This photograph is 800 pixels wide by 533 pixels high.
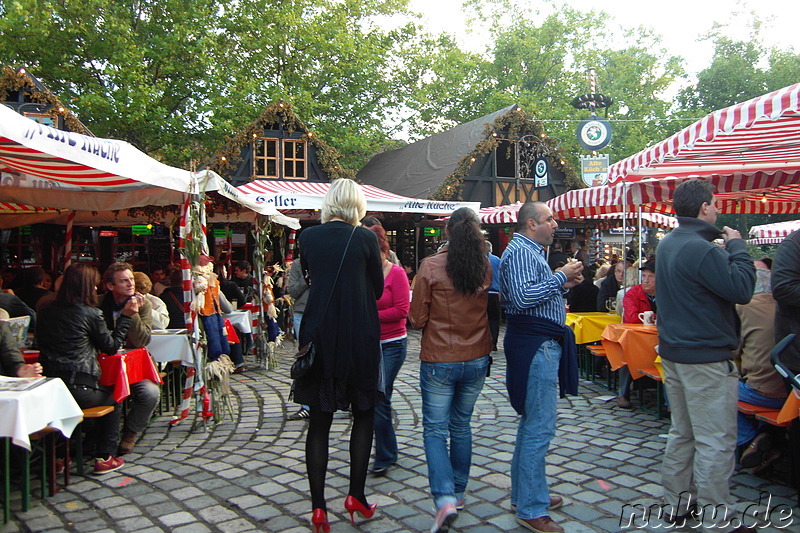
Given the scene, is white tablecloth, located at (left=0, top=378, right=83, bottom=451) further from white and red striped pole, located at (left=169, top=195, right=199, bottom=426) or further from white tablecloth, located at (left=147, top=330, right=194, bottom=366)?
white tablecloth, located at (left=147, top=330, right=194, bottom=366)

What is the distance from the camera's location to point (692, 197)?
3219mm

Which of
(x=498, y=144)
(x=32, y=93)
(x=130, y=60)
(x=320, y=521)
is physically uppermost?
(x=130, y=60)

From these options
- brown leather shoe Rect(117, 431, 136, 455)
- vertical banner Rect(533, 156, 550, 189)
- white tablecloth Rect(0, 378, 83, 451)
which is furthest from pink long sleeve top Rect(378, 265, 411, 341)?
vertical banner Rect(533, 156, 550, 189)

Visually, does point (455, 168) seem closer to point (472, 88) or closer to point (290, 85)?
point (290, 85)

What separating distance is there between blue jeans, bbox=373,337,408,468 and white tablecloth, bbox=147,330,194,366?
8.14ft

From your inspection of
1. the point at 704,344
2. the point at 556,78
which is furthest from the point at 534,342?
the point at 556,78

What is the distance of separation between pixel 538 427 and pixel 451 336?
0.65 m

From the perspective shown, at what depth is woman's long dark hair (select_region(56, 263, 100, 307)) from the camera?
414 cm

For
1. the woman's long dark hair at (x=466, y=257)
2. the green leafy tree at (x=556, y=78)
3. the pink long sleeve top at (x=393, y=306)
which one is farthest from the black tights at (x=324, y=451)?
the green leafy tree at (x=556, y=78)

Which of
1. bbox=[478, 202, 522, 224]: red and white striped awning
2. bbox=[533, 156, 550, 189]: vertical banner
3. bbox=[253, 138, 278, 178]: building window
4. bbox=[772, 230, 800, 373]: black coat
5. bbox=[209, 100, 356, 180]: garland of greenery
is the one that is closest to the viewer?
bbox=[772, 230, 800, 373]: black coat

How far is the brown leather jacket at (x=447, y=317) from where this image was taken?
10.6 feet

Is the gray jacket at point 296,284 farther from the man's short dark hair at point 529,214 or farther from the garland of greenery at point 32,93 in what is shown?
the garland of greenery at point 32,93

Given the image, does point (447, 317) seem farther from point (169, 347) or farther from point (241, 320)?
point (241, 320)

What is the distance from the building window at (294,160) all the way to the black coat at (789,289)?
1475 centimetres
